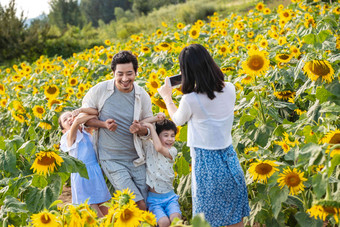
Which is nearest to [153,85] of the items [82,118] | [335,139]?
[82,118]

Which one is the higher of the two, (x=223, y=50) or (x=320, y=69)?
(x=320, y=69)

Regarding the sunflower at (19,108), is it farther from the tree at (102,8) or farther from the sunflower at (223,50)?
the tree at (102,8)

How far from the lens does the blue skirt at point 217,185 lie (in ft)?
7.11

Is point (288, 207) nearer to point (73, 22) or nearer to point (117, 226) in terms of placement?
point (117, 226)

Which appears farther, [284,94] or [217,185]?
[284,94]

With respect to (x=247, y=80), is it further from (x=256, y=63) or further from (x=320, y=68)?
(x=320, y=68)

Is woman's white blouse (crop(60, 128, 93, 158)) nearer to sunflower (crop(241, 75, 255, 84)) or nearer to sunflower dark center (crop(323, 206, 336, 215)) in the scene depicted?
sunflower (crop(241, 75, 255, 84))

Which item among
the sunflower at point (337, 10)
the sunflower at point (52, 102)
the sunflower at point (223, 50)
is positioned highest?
the sunflower at point (337, 10)

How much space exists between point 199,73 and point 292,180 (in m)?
0.68

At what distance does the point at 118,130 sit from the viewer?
2889 millimetres

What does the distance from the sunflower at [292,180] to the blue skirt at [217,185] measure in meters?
0.21

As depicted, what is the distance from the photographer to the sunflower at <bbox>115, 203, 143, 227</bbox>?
60.4 inches

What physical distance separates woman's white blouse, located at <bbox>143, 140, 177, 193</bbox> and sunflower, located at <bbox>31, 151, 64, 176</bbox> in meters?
0.95

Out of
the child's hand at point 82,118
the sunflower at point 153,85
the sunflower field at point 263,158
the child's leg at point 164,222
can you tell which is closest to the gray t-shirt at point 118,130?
the child's hand at point 82,118
